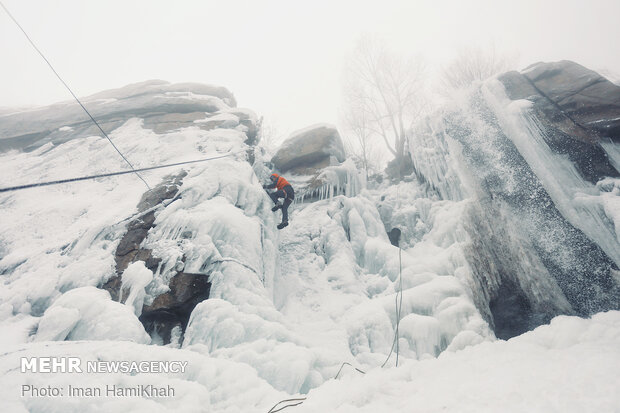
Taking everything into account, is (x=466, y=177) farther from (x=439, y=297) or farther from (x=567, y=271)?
(x=439, y=297)

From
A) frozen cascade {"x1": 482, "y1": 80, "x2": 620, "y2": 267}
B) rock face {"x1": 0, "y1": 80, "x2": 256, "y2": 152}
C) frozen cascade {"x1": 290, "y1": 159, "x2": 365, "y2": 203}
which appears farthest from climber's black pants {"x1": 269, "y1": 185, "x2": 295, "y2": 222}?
frozen cascade {"x1": 482, "y1": 80, "x2": 620, "y2": 267}

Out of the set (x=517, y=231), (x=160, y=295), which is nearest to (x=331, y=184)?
(x=517, y=231)

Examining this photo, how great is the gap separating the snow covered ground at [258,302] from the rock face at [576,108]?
2595 mm

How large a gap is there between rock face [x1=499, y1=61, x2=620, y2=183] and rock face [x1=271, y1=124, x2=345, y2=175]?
5.81 metres

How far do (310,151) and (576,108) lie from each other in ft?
25.7

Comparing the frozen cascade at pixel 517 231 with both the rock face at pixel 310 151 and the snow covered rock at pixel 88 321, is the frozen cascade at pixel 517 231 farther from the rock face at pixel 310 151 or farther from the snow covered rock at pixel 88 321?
the snow covered rock at pixel 88 321

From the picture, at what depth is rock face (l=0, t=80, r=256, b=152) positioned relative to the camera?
10.2m

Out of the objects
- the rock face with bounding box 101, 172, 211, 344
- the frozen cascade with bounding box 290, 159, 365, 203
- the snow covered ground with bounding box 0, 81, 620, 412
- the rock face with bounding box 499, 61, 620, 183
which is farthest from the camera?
the frozen cascade with bounding box 290, 159, 365, 203

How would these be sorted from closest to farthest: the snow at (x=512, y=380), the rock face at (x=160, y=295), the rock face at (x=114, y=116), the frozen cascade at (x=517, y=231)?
the snow at (x=512, y=380), the rock face at (x=160, y=295), the frozen cascade at (x=517, y=231), the rock face at (x=114, y=116)

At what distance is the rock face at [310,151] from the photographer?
1055 centimetres

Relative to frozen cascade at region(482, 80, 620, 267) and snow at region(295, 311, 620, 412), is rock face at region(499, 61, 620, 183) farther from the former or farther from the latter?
snow at region(295, 311, 620, 412)

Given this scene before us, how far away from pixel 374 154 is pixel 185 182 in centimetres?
1917

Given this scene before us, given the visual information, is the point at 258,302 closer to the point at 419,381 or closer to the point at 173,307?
the point at 173,307

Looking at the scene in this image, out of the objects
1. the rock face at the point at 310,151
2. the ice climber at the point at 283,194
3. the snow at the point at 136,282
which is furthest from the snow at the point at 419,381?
the rock face at the point at 310,151
